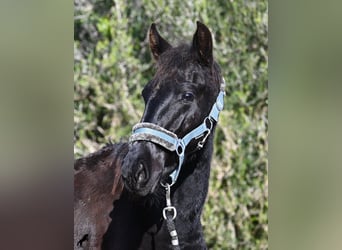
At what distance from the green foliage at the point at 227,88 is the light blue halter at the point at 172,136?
122 millimetres

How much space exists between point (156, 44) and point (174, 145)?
352mm

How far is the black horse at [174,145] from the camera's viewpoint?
140 cm

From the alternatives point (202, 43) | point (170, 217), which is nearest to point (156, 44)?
point (202, 43)

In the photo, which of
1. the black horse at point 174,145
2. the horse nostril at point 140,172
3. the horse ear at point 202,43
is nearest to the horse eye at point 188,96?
the black horse at point 174,145

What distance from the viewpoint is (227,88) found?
1624mm

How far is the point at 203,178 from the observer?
157cm

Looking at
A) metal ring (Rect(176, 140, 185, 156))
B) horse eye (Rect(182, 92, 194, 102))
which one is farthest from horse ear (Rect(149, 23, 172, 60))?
metal ring (Rect(176, 140, 185, 156))

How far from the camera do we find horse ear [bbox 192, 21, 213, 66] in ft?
4.91

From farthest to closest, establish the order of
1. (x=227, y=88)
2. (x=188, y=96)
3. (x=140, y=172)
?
(x=227, y=88)
(x=188, y=96)
(x=140, y=172)

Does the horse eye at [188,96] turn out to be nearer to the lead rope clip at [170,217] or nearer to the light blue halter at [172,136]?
the light blue halter at [172,136]

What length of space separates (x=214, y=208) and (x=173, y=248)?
245 millimetres

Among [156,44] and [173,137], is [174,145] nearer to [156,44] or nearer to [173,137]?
[173,137]
